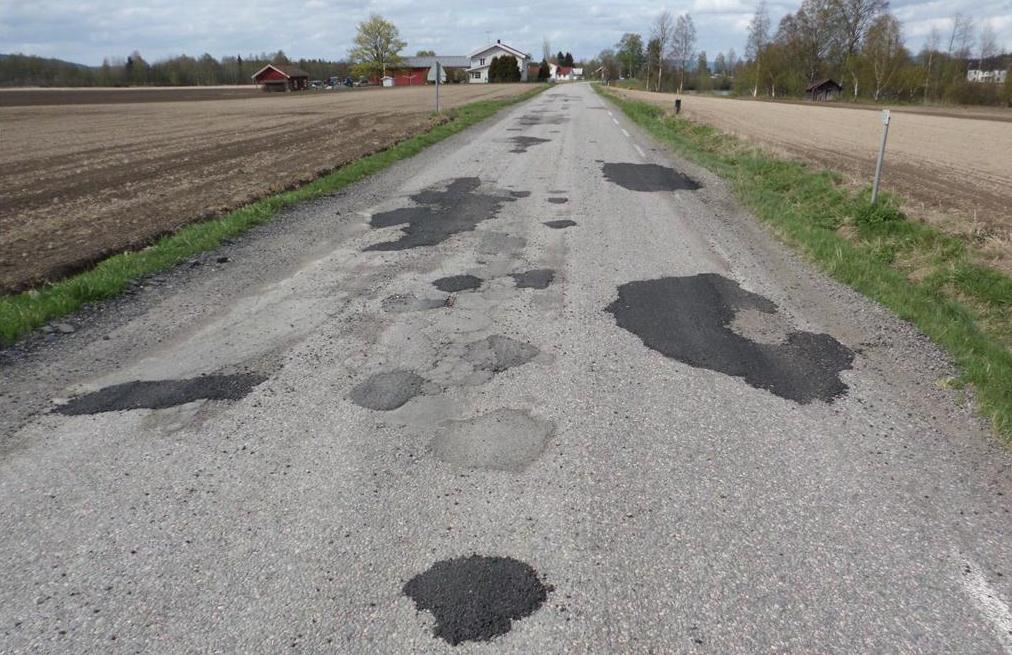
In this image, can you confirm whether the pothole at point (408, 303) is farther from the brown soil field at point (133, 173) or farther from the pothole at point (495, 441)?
the brown soil field at point (133, 173)

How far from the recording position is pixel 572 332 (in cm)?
558

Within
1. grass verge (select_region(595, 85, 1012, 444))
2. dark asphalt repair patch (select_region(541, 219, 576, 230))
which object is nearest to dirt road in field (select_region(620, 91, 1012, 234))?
grass verge (select_region(595, 85, 1012, 444))

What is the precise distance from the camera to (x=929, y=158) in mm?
22281

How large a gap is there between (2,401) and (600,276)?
209 inches

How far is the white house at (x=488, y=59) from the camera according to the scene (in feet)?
397

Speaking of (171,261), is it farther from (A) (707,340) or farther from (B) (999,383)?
(B) (999,383)

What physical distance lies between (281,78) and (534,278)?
93052mm

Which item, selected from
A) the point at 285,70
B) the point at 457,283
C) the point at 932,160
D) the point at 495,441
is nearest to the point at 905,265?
the point at 457,283

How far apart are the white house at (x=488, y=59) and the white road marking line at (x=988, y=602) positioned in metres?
126

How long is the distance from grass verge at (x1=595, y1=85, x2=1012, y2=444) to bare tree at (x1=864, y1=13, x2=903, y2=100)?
77.4 meters

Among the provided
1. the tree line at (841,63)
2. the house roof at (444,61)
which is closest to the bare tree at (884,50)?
the tree line at (841,63)

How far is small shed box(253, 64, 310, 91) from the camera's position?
87.6 metres

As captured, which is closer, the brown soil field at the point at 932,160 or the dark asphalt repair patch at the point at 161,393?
the dark asphalt repair patch at the point at 161,393

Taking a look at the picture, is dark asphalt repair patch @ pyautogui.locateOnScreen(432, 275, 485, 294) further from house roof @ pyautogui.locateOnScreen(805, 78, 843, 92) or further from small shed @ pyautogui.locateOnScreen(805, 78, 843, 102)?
house roof @ pyautogui.locateOnScreen(805, 78, 843, 92)
